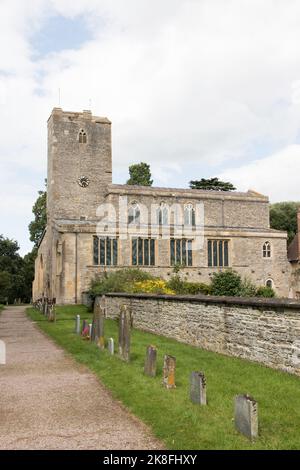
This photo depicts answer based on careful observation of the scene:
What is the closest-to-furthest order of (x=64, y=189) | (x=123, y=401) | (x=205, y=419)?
(x=205, y=419)
(x=123, y=401)
(x=64, y=189)

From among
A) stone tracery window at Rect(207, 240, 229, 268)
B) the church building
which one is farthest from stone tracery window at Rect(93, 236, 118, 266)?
stone tracery window at Rect(207, 240, 229, 268)

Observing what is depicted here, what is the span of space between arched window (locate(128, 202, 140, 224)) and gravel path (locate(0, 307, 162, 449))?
102 ft

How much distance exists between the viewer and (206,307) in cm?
1390

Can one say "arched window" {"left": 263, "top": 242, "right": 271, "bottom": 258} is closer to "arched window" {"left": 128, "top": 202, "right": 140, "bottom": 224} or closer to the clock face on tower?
"arched window" {"left": 128, "top": 202, "right": 140, "bottom": 224}

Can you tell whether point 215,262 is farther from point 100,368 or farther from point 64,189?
point 100,368

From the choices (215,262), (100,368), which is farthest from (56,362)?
(215,262)

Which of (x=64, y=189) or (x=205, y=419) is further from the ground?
(x=64, y=189)

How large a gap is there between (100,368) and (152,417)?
4.20 m

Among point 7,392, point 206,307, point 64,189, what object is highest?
point 64,189

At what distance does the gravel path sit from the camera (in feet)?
19.5

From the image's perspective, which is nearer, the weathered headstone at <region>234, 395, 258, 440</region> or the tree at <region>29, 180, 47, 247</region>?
the weathered headstone at <region>234, 395, 258, 440</region>

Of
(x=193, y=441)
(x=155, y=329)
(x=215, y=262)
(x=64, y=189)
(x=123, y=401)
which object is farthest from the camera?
(x=64, y=189)

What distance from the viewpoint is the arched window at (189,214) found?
45.0 metres

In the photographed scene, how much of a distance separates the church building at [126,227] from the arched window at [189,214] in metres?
0.09
